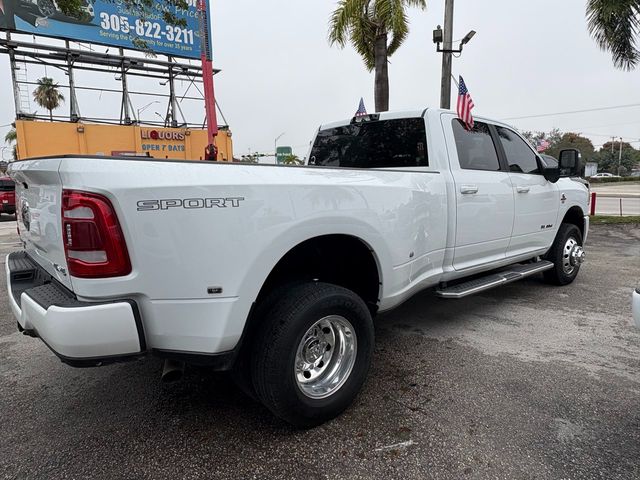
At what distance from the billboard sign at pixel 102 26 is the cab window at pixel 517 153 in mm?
14722

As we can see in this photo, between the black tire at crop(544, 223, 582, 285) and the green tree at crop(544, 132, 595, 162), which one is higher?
the green tree at crop(544, 132, 595, 162)

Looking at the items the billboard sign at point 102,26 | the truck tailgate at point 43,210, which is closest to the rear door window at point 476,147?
the truck tailgate at point 43,210

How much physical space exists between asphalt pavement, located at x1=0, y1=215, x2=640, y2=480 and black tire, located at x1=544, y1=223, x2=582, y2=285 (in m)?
1.38

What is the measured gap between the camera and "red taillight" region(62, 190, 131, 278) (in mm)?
1887

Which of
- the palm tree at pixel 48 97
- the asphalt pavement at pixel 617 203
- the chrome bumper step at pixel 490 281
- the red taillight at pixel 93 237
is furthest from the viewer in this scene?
the palm tree at pixel 48 97

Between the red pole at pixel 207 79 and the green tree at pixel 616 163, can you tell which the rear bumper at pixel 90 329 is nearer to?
the red pole at pixel 207 79

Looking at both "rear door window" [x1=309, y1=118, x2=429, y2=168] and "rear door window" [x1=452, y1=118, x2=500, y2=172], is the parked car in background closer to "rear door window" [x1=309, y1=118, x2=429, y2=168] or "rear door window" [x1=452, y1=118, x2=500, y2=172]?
"rear door window" [x1=309, y1=118, x2=429, y2=168]

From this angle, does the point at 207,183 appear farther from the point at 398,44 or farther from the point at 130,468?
the point at 398,44

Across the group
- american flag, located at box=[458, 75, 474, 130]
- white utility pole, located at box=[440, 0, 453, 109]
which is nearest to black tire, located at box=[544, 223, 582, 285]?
american flag, located at box=[458, 75, 474, 130]

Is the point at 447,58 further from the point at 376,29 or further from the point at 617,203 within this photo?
the point at 617,203

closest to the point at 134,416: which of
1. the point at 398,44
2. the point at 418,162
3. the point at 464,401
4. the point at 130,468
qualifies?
the point at 130,468

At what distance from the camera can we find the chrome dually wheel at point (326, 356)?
2568 millimetres

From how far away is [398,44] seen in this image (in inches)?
449

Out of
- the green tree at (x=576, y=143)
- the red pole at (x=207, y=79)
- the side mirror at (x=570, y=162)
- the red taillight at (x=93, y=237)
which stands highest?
the green tree at (x=576, y=143)
